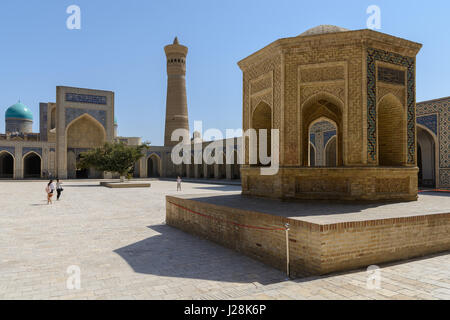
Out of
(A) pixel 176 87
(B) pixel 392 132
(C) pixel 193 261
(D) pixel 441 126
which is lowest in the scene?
(C) pixel 193 261

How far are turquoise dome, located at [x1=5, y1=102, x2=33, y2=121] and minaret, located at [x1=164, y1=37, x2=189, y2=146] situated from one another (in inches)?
752

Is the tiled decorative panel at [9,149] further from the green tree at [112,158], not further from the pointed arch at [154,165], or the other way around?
the pointed arch at [154,165]

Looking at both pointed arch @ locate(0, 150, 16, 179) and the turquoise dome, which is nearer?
pointed arch @ locate(0, 150, 16, 179)

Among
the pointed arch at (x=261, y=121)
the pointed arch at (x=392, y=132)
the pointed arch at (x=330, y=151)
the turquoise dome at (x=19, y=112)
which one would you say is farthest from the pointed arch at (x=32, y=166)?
the pointed arch at (x=392, y=132)

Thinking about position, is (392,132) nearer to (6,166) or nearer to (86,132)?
(86,132)

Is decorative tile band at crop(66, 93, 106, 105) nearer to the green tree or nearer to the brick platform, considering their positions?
the green tree

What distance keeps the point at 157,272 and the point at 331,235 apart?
2.13 metres

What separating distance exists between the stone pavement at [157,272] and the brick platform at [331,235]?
18 centimetres

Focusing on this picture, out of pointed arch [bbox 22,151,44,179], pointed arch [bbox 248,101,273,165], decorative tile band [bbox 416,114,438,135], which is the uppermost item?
decorative tile band [bbox 416,114,438,135]

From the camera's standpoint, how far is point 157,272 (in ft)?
13.2

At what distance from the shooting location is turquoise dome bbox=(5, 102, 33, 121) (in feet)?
127

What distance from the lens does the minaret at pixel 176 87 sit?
109 feet

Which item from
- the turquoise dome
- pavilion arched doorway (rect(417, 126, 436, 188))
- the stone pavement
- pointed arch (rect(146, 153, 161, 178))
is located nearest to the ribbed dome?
the stone pavement

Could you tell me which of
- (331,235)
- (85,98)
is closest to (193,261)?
(331,235)
